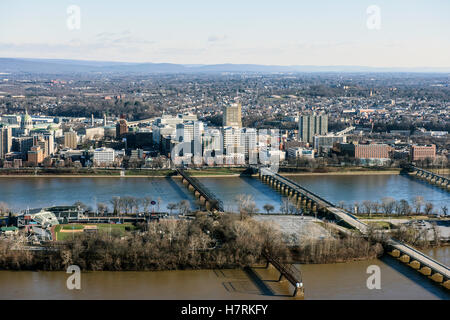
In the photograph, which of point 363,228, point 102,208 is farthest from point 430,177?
point 102,208

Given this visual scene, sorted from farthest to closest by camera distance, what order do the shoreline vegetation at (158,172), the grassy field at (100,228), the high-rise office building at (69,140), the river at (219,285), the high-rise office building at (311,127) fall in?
1. the high-rise office building at (311,127)
2. the high-rise office building at (69,140)
3. the shoreline vegetation at (158,172)
4. the grassy field at (100,228)
5. the river at (219,285)

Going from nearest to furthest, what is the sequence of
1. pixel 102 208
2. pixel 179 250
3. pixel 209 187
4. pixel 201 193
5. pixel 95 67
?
pixel 179 250 < pixel 102 208 < pixel 201 193 < pixel 209 187 < pixel 95 67

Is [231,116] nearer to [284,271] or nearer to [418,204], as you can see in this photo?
[418,204]

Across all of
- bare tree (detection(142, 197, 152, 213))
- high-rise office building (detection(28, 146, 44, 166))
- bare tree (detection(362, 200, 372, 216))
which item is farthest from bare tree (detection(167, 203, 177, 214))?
high-rise office building (detection(28, 146, 44, 166))

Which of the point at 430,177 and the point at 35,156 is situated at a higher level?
the point at 35,156

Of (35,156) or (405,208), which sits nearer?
(405,208)

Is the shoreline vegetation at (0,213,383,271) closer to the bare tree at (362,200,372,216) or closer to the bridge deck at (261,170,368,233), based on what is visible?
the bridge deck at (261,170,368,233)

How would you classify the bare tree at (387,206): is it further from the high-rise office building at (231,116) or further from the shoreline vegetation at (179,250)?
the high-rise office building at (231,116)

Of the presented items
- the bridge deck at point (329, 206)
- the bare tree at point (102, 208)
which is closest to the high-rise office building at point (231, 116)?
the bridge deck at point (329, 206)
